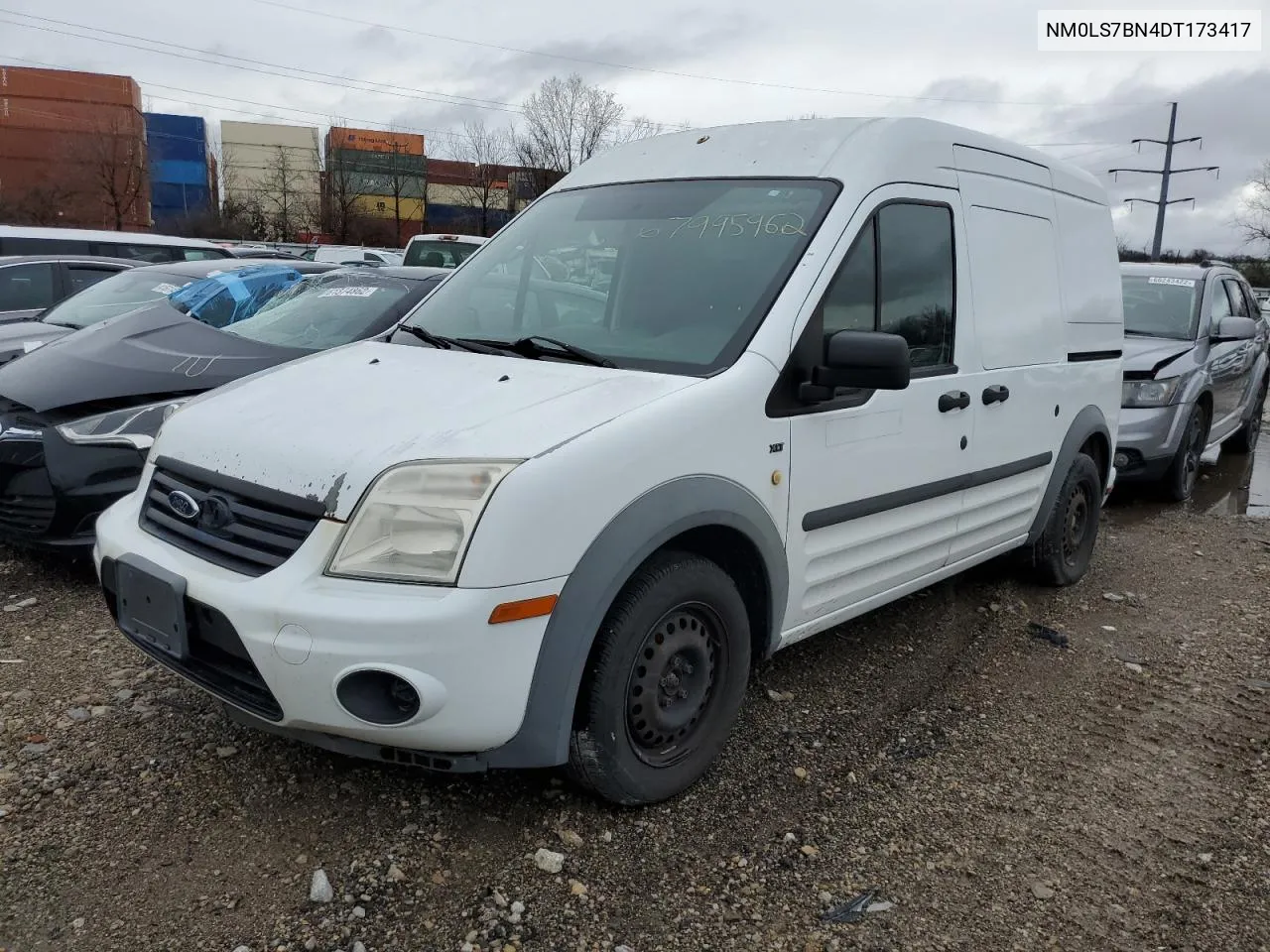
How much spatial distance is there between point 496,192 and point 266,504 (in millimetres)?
47216

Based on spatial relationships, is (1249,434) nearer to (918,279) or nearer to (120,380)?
(918,279)

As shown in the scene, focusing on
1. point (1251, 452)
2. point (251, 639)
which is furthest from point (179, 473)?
point (1251, 452)

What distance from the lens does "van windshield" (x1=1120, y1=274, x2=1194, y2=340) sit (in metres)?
7.70

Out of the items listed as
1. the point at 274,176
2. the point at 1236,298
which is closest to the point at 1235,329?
the point at 1236,298

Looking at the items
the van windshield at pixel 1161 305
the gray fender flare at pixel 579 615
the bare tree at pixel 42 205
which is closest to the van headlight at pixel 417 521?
the gray fender flare at pixel 579 615

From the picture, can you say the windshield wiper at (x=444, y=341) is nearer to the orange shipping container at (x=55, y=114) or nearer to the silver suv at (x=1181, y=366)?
the silver suv at (x=1181, y=366)

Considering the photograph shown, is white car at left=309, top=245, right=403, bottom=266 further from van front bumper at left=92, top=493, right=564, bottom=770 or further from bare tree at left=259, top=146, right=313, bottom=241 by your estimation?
bare tree at left=259, top=146, right=313, bottom=241

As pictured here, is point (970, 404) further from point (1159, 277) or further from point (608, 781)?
point (1159, 277)

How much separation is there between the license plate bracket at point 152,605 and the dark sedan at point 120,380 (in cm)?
172

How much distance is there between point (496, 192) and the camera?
4700 centimetres

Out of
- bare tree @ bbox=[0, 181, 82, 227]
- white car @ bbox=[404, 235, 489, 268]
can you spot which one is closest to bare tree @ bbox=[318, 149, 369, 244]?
bare tree @ bbox=[0, 181, 82, 227]

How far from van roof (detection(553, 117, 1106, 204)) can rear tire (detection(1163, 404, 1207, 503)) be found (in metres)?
4.35

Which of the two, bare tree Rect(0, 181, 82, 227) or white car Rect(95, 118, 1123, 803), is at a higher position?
bare tree Rect(0, 181, 82, 227)

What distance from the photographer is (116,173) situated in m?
45.5
